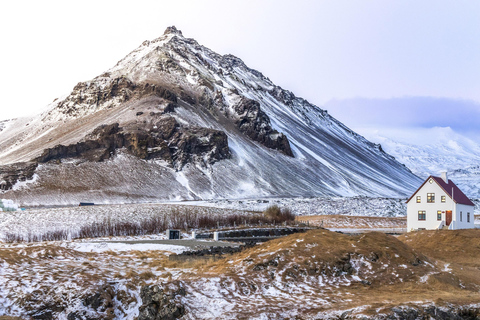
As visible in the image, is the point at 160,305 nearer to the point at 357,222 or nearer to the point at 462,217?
the point at 462,217

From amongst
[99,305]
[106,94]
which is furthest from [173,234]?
[106,94]

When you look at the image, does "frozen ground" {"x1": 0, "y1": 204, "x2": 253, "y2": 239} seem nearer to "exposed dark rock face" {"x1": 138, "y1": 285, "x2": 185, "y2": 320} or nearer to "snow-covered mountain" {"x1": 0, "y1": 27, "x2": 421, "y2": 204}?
"exposed dark rock face" {"x1": 138, "y1": 285, "x2": 185, "y2": 320}

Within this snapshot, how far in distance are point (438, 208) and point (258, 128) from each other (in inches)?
4974

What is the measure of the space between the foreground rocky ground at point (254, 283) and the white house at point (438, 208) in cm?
2212

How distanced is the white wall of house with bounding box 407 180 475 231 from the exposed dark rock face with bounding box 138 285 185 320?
37011mm

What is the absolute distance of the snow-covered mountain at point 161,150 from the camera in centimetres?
11906

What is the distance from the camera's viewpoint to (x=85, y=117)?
162250mm

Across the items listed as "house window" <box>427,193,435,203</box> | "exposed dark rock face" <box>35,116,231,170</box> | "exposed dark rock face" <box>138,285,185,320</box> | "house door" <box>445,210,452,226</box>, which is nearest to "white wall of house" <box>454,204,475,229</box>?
"house door" <box>445,210,452,226</box>

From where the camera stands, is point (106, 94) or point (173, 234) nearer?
point (173, 234)

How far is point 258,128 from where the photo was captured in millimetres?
177125

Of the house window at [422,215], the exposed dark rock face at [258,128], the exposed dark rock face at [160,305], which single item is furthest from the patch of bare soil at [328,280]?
the exposed dark rock face at [258,128]

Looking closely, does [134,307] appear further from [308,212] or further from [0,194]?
[0,194]

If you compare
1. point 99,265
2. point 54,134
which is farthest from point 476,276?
point 54,134

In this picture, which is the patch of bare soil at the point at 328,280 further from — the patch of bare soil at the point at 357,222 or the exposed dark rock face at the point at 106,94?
the exposed dark rock face at the point at 106,94
